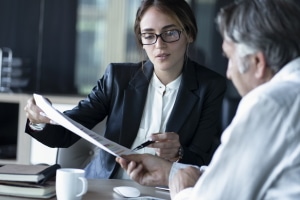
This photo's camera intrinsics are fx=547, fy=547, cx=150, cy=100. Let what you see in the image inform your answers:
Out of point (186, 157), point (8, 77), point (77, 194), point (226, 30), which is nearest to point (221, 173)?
point (226, 30)

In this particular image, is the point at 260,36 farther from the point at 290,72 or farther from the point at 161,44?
the point at 161,44

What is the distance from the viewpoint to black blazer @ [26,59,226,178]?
190 centimetres

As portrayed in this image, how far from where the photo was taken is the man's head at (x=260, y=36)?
1040 mm

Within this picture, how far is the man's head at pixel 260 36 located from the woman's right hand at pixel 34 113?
78 centimetres

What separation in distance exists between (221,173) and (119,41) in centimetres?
335

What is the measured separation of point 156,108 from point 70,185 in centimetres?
70

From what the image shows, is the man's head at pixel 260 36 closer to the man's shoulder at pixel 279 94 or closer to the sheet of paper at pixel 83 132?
→ the man's shoulder at pixel 279 94

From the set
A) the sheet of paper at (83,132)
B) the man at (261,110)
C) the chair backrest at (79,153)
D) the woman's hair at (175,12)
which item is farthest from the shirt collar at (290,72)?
the chair backrest at (79,153)

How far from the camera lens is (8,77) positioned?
3994 millimetres

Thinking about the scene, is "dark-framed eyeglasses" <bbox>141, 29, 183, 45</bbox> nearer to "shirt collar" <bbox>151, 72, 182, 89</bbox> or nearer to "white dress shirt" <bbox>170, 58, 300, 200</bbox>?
"shirt collar" <bbox>151, 72, 182, 89</bbox>

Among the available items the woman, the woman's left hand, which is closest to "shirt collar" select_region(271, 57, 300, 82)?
the woman's left hand

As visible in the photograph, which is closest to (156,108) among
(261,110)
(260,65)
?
(260,65)

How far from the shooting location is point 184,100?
6.42 ft

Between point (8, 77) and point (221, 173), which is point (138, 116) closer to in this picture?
point (221, 173)
